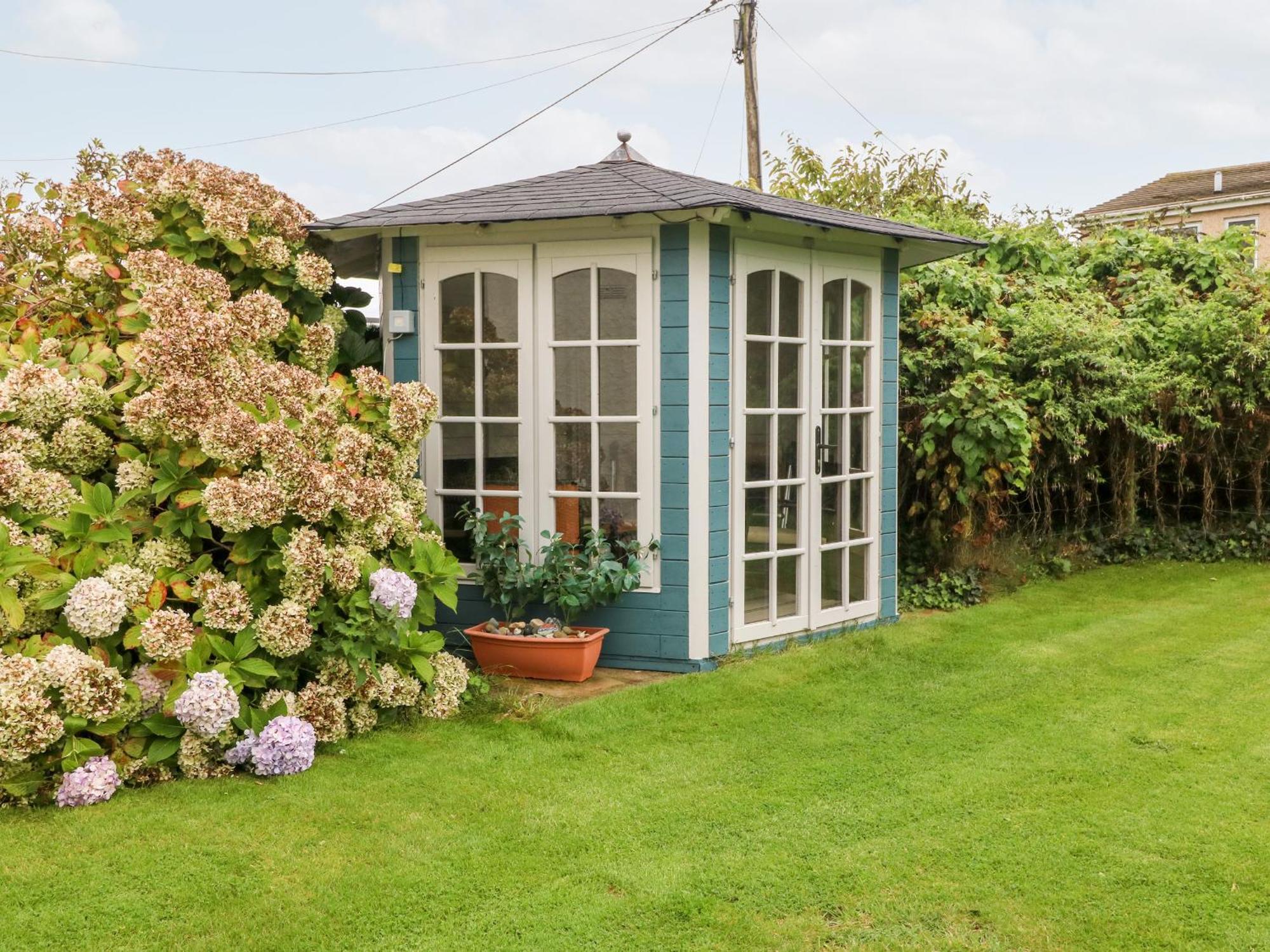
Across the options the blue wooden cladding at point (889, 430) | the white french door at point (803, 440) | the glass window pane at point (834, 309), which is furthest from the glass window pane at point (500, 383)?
the blue wooden cladding at point (889, 430)

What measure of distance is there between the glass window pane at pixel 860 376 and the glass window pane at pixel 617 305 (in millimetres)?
1537

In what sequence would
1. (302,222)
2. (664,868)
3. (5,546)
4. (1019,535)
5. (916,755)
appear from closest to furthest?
1. (664,868)
2. (5,546)
3. (916,755)
4. (302,222)
5. (1019,535)

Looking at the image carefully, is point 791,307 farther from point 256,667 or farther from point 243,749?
point 243,749

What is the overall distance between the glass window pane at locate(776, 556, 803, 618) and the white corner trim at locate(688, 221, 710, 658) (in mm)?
588

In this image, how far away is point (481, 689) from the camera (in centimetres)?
533

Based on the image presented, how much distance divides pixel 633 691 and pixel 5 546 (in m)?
2.75

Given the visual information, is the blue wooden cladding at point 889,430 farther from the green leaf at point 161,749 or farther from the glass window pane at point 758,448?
the green leaf at point 161,749

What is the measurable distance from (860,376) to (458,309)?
2.40 metres

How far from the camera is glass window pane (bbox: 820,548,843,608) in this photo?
659 cm

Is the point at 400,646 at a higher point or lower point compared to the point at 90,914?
higher

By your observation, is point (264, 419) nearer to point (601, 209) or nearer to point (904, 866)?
point (601, 209)

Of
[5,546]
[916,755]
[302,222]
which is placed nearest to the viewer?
[5,546]

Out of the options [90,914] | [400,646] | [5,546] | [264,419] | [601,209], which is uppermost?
[601,209]

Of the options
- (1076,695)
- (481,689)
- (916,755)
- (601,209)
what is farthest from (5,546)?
(1076,695)
